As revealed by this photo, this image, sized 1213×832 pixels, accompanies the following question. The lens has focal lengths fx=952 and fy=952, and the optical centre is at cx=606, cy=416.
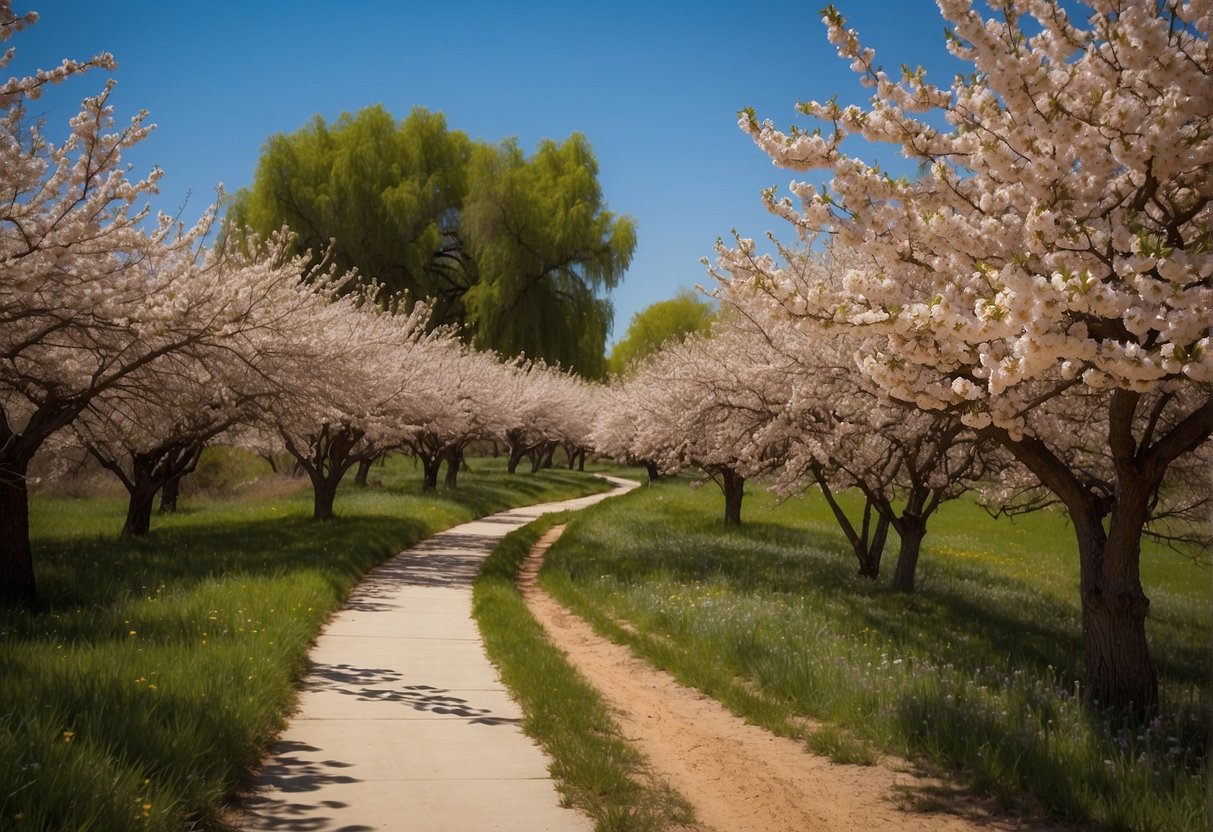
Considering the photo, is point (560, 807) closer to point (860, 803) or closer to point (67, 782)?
point (860, 803)

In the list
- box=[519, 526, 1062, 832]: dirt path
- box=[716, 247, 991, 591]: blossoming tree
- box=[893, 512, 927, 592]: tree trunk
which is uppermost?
box=[716, 247, 991, 591]: blossoming tree

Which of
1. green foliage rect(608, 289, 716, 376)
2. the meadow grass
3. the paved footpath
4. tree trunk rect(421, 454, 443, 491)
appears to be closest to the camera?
the paved footpath

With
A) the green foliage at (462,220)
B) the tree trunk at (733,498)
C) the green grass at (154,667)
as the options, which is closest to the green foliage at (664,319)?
the green foliage at (462,220)

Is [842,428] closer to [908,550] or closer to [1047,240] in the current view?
[908,550]

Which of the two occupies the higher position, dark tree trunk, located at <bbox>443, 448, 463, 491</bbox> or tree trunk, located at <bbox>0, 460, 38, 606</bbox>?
dark tree trunk, located at <bbox>443, 448, 463, 491</bbox>

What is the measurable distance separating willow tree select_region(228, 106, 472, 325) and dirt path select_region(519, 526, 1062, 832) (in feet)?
90.9

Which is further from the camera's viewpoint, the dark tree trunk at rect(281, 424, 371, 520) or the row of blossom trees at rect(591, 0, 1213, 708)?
the dark tree trunk at rect(281, 424, 371, 520)

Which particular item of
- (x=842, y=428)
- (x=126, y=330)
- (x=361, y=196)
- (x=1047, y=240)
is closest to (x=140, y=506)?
(x=126, y=330)

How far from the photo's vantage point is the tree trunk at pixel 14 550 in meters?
10.9

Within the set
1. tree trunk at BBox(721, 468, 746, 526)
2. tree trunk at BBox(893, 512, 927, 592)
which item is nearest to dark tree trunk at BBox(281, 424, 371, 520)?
tree trunk at BBox(721, 468, 746, 526)

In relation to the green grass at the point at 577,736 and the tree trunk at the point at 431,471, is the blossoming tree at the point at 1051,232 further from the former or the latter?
the tree trunk at the point at 431,471

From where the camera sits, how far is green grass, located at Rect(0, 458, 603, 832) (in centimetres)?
439

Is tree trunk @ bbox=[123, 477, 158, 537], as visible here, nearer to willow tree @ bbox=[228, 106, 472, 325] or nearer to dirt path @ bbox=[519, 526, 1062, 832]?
dirt path @ bbox=[519, 526, 1062, 832]

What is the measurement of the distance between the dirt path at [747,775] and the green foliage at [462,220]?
28.2 meters
